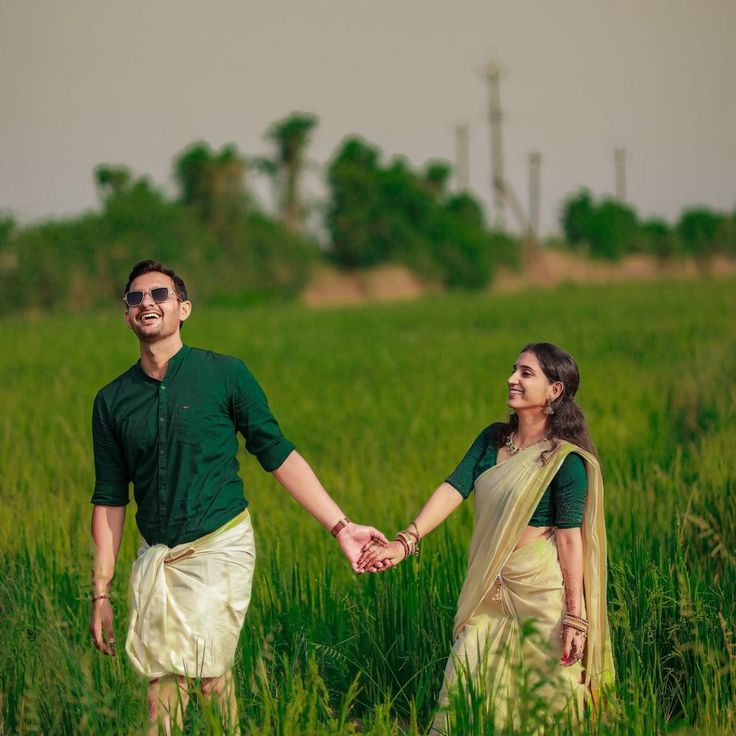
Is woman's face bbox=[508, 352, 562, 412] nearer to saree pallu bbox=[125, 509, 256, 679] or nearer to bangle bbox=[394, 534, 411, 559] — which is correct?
bangle bbox=[394, 534, 411, 559]

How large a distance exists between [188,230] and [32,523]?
91.0ft

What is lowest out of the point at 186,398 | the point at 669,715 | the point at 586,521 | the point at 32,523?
the point at 669,715

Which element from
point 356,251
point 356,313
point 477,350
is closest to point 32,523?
point 477,350

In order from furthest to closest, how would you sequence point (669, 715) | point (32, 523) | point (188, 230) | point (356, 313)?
point (188, 230) < point (356, 313) < point (32, 523) < point (669, 715)

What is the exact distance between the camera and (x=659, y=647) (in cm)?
395

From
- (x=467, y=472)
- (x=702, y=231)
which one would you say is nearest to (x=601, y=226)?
(x=702, y=231)

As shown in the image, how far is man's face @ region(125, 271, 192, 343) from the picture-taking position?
3.12m

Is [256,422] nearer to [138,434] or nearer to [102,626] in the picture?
[138,434]

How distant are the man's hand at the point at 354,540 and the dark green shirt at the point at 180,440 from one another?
1.04ft

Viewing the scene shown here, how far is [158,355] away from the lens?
10.4 feet

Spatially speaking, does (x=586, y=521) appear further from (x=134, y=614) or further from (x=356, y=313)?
(x=356, y=313)

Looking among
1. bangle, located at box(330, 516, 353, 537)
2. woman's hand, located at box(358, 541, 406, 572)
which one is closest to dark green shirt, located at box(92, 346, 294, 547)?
bangle, located at box(330, 516, 353, 537)

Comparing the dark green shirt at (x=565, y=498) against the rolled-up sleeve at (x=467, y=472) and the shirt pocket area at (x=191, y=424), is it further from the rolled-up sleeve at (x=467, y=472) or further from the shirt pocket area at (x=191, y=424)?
the shirt pocket area at (x=191, y=424)

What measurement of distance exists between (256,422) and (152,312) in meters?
0.41
